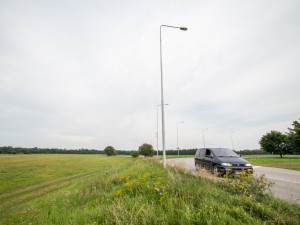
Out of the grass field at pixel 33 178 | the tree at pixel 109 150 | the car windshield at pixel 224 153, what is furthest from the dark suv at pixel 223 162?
the tree at pixel 109 150

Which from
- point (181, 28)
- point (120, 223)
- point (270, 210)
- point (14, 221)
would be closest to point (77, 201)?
point (14, 221)

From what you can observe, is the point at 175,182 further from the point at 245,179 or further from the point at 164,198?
→ the point at 245,179

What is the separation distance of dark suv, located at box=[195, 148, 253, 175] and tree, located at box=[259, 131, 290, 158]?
37870 mm

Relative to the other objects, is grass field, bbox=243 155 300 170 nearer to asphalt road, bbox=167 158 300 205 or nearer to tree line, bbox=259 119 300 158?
asphalt road, bbox=167 158 300 205

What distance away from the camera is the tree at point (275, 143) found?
35188 millimetres

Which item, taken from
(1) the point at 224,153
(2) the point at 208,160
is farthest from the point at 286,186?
(2) the point at 208,160

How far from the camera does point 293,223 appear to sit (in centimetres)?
253

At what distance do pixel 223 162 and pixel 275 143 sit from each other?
133ft

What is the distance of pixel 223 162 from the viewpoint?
793cm

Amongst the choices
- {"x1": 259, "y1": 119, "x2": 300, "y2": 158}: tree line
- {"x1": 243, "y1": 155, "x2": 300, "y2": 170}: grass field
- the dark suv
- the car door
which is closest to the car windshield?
the dark suv

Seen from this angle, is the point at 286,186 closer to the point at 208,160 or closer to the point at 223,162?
the point at 223,162

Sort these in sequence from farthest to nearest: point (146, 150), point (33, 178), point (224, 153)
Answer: point (146, 150)
point (33, 178)
point (224, 153)

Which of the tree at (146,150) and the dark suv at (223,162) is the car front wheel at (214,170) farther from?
the tree at (146,150)

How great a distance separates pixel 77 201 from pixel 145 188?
107 inches
